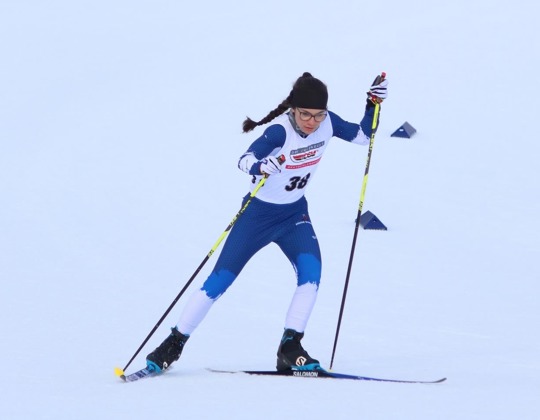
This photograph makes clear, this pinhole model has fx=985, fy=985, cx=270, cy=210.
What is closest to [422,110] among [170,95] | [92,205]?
[170,95]

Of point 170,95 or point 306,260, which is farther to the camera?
point 170,95

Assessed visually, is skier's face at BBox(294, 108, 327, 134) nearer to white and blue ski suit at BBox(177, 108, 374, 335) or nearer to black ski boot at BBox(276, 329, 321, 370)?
white and blue ski suit at BBox(177, 108, 374, 335)

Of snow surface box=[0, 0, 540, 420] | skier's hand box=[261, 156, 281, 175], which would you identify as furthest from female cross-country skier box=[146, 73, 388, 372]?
snow surface box=[0, 0, 540, 420]

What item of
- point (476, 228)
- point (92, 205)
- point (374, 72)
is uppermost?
point (374, 72)

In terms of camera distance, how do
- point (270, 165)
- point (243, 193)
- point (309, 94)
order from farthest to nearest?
1. point (243, 193)
2. point (309, 94)
3. point (270, 165)

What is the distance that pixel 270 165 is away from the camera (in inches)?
204

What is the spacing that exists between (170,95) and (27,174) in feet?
12.3

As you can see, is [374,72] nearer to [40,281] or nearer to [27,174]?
[27,174]

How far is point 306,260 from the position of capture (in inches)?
219

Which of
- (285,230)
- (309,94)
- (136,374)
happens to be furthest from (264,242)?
(136,374)

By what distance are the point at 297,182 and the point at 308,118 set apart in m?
0.41

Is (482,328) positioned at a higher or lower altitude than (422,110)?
lower

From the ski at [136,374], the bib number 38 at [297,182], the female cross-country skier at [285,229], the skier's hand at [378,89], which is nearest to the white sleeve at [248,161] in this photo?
the female cross-country skier at [285,229]

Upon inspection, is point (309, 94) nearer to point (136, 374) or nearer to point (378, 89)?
point (378, 89)
